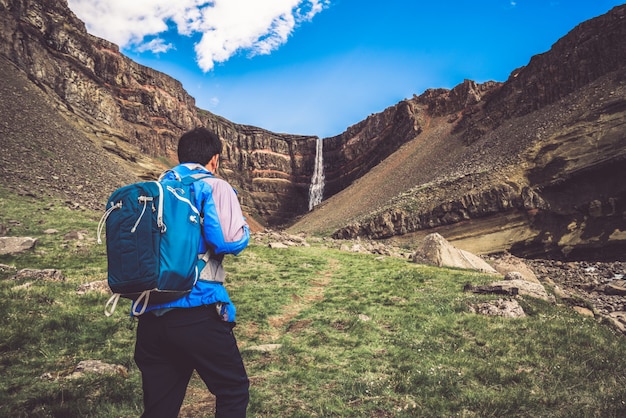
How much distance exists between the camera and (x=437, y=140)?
7806 cm

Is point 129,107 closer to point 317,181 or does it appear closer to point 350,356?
point 317,181

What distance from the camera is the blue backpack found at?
9.08ft

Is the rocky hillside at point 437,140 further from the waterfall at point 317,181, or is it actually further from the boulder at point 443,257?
the waterfall at point 317,181

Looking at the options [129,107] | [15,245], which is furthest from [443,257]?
[129,107]

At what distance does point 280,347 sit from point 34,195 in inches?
1201

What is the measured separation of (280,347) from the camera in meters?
8.30

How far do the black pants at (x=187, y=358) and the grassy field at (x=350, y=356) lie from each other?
2750 millimetres

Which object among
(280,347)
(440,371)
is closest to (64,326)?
(280,347)

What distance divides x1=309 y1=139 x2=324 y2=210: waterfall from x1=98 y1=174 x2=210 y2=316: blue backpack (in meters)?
120

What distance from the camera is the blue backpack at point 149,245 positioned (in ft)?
9.08

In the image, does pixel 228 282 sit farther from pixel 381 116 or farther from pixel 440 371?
pixel 381 116

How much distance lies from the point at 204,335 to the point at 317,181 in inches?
5067

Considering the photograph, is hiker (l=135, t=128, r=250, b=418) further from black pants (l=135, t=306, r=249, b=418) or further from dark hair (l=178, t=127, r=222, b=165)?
dark hair (l=178, t=127, r=222, b=165)

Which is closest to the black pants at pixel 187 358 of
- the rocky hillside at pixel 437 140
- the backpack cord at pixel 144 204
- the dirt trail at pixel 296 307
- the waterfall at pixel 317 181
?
the backpack cord at pixel 144 204
